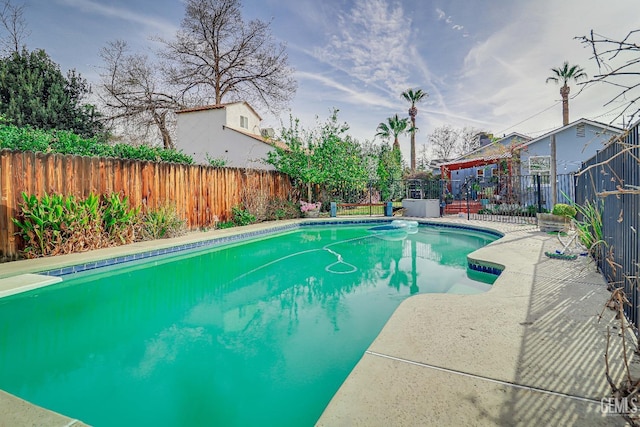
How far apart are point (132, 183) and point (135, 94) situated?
15.9 meters

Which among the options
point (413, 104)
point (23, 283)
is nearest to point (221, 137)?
point (23, 283)

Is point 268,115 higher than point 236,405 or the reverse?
higher

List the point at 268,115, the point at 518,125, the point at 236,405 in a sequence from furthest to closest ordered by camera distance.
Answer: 1. the point at 268,115
2. the point at 518,125
3. the point at 236,405

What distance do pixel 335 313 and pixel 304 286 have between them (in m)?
1.33

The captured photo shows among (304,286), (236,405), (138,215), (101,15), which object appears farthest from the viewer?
(101,15)

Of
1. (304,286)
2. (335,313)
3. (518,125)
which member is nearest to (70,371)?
(335,313)

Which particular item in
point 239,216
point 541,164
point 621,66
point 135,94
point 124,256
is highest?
point 135,94

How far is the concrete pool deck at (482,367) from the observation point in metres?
1.66

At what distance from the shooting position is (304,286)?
541 centimetres

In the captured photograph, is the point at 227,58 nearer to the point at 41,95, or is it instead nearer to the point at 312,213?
the point at 41,95

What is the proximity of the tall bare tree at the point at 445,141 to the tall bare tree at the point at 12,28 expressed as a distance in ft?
109

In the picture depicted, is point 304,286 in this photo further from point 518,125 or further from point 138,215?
point 518,125

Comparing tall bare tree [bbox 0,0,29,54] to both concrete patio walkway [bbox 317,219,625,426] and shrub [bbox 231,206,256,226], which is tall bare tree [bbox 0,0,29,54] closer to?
shrub [bbox 231,206,256,226]

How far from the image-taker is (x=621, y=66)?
1598 mm
